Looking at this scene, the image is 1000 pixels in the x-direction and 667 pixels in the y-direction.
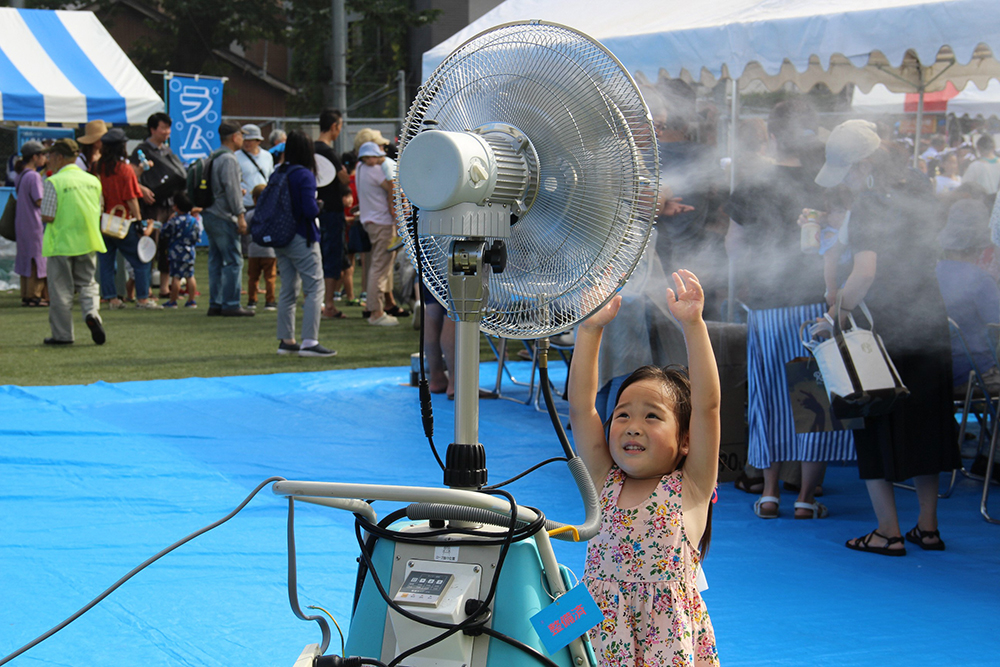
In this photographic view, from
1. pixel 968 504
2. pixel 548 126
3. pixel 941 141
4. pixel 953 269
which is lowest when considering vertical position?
pixel 968 504

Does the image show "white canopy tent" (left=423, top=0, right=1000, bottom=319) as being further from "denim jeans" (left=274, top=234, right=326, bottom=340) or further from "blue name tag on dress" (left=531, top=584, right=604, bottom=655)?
"blue name tag on dress" (left=531, top=584, right=604, bottom=655)

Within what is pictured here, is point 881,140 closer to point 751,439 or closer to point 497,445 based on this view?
point 751,439

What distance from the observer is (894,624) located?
124 inches

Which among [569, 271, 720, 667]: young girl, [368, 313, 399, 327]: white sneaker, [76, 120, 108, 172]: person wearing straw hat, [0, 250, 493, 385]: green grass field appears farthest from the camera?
[76, 120, 108, 172]: person wearing straw hat

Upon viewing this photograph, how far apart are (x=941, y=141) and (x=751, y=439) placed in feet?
28.9

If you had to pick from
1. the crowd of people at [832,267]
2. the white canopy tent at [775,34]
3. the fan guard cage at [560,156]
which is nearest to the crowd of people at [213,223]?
the crowd of people at [832,267]

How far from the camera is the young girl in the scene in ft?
6.95

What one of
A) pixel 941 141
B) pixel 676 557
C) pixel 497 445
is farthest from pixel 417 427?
pixel 941 141

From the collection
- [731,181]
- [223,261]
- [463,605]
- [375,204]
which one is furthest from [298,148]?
[463,605]

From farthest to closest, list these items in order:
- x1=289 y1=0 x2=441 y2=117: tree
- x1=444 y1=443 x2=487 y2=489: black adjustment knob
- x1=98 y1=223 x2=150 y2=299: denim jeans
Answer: x1=289 y1=0 x2=441 y2=117: tree
x1=98 y1=223 x2=150 y2=299: denim jeans
x1=444 y1=443 x2=487 y2=489: black adjustment knob

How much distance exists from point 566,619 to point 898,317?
2.76m

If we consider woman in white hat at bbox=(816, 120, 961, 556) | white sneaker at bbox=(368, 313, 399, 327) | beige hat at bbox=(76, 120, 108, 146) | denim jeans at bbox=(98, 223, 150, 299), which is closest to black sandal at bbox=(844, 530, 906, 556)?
woman in white hat at bbox=(816, 120, 961, 556)

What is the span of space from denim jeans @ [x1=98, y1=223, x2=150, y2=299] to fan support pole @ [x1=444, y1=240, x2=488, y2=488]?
32.1ft

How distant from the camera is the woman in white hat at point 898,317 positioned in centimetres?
385
